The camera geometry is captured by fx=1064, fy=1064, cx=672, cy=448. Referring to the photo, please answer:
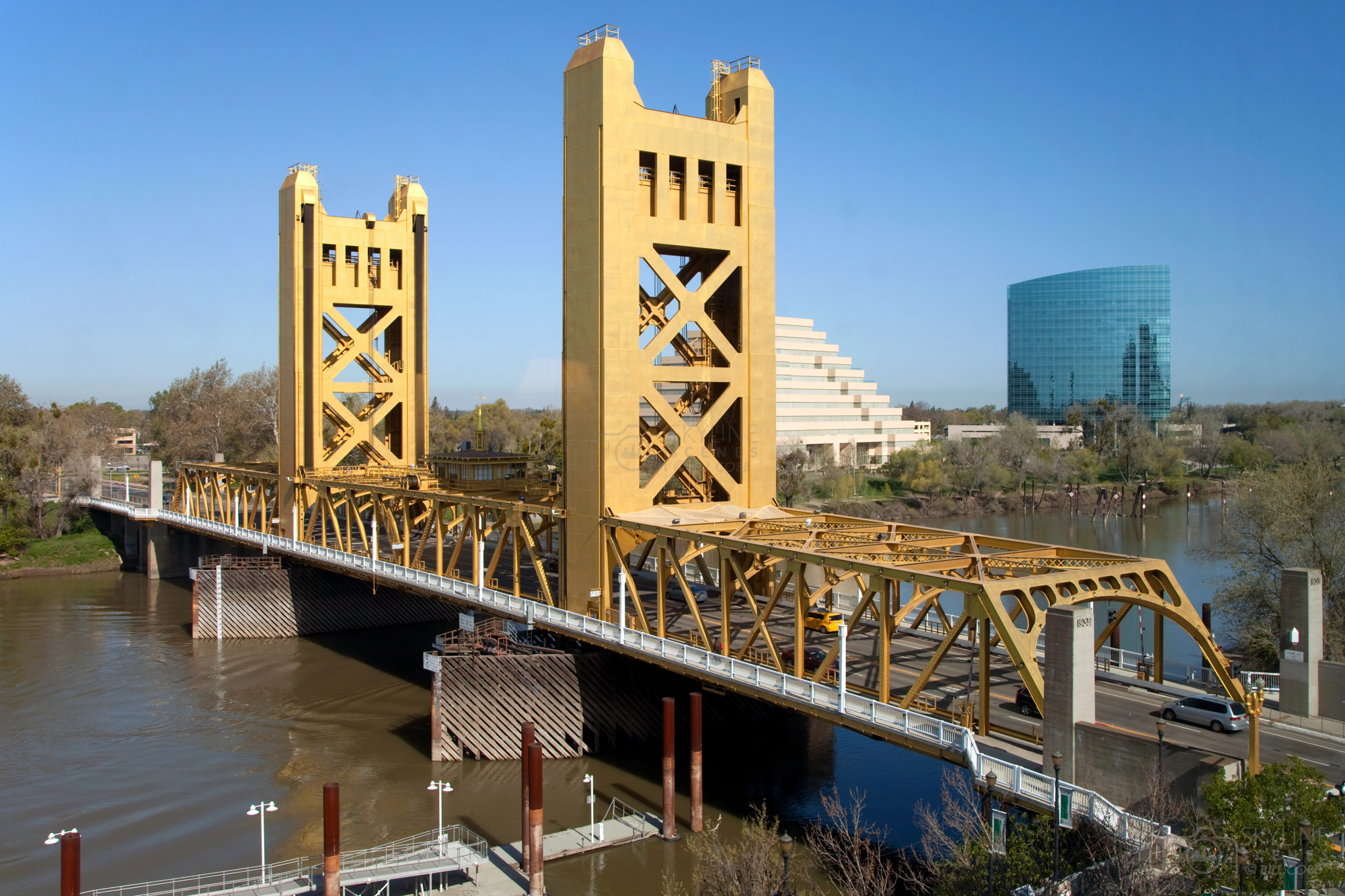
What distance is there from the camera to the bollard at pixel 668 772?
22.8 meters

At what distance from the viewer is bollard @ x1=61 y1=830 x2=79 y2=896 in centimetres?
1741

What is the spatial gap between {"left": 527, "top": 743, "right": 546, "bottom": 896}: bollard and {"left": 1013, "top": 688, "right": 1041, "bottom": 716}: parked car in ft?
31.8

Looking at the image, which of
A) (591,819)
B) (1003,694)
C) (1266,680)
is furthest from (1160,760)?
(591,819)

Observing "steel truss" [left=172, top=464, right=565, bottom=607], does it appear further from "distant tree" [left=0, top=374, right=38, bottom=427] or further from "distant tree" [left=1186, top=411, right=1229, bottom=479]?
"distant tree" [left=1186, top=411, right=1229, bottom=479]

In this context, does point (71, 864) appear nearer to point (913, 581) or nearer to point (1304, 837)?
point (913, 581)

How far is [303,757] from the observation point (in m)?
29.4

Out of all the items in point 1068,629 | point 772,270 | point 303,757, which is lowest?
point 303,757

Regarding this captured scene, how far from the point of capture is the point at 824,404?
110688mm

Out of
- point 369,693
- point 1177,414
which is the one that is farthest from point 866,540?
point 1177,414

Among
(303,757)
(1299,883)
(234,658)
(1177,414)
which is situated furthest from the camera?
(1177,414)

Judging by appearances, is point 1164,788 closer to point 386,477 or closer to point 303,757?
point 303,757

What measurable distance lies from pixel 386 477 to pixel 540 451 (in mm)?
35296

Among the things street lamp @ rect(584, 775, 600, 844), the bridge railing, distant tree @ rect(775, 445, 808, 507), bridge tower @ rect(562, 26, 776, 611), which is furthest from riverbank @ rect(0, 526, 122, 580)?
street lamp @ rect(584, 775, 600, 844)

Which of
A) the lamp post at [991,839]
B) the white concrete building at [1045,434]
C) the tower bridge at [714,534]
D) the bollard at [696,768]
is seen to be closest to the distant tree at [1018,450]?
the white concrete building at [1045,434]
